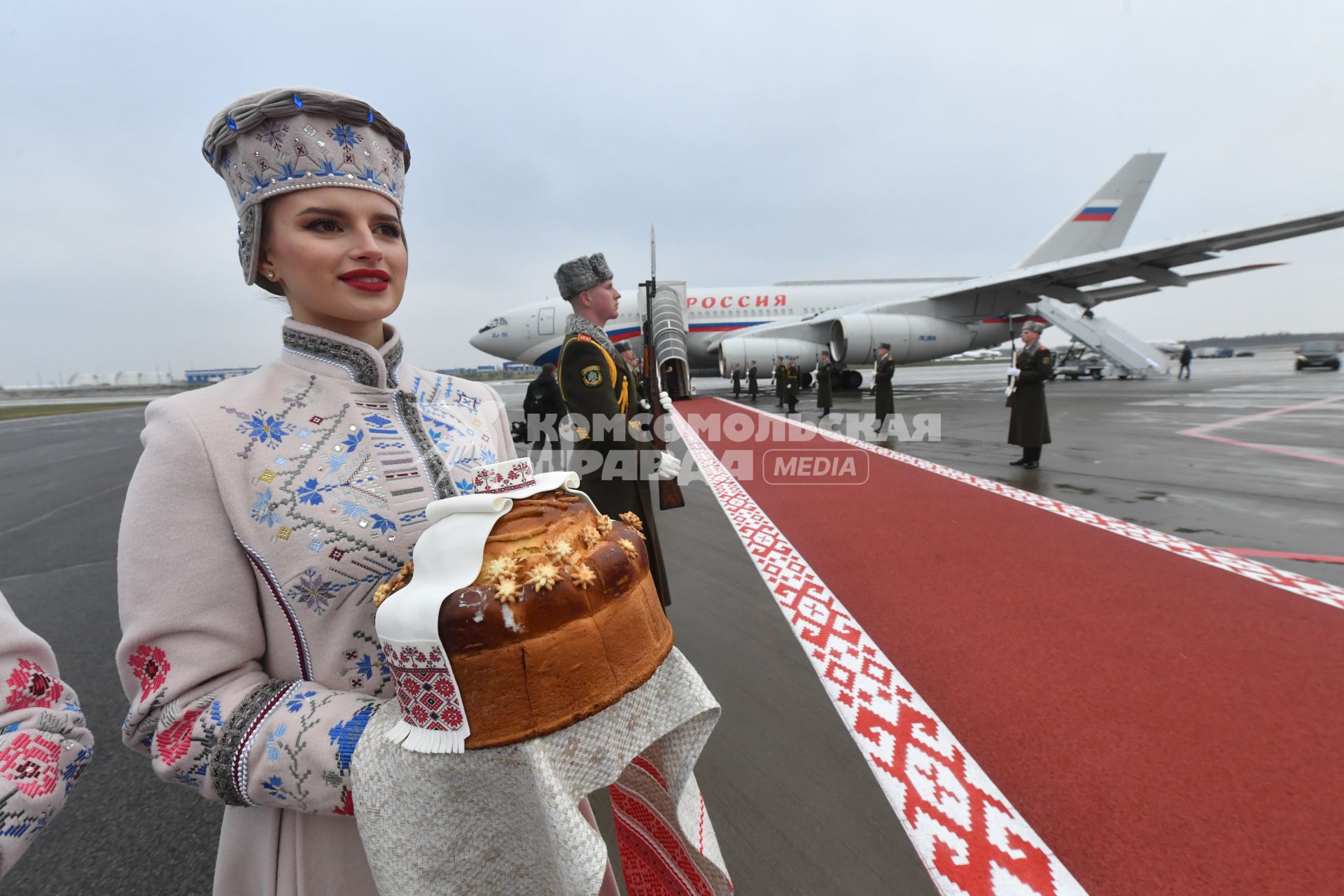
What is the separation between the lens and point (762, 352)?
17.2 metres

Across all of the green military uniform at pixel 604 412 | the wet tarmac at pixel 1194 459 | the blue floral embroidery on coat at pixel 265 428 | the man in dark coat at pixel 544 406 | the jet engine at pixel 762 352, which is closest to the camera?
the blue floral embroidery on coat at pixel 265 428

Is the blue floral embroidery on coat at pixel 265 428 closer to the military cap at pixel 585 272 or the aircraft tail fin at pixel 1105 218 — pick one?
the military cap at pixel 585 272

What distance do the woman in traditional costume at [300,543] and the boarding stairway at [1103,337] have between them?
21119 millimetres

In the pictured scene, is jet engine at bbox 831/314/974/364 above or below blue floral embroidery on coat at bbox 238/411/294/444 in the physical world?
above

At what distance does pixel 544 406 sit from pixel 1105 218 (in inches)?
874

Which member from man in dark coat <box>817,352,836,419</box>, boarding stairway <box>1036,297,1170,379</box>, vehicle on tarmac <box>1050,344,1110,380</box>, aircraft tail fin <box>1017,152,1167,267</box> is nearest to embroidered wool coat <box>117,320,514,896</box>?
man in dark coat <box>817,352,836,419</box>

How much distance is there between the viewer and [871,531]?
4.54 meters

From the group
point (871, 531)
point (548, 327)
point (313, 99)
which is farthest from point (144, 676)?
point (548, 327)

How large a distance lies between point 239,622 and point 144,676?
0.12 metres

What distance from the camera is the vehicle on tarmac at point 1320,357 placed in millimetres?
25125

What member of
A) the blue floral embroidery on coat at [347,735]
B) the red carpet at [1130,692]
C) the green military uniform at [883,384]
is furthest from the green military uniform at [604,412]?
the green military uniform at [883,384]

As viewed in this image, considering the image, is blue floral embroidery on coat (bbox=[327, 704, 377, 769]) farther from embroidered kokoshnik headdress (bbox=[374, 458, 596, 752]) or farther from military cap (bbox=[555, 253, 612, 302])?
military cap (bbox=[555, 253, 612, 302])

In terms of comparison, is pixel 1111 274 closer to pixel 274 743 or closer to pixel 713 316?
pixel 713 316

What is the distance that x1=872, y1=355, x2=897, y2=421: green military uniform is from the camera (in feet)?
32.7
